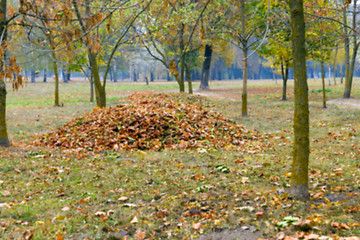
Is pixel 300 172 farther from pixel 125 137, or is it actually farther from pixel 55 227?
pixel 125 137

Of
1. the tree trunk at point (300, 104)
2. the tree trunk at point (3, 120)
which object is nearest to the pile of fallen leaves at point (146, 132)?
the tree trunk at point (3, 120)

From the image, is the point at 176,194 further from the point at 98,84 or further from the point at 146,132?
the point at 98,84

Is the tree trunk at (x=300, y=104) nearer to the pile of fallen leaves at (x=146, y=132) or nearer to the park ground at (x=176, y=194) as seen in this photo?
the park ground at (x=176, y=194)

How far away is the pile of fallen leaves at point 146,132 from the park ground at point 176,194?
57 cm

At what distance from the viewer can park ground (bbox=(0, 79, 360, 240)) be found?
4.19 meters

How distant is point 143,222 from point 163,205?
636 mm

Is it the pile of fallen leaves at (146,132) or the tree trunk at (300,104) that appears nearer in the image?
the tree trunk at (300,104)

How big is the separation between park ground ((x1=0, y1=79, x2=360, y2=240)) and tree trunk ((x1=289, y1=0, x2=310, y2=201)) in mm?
318

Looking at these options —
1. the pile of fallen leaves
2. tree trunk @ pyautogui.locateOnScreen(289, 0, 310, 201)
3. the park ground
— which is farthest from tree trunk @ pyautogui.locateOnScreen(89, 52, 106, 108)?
tree trunk @ pyautogui.locateOnScreen(289, 0, 310, 201)

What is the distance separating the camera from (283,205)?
4.82 meters

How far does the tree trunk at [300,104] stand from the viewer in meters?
4.69

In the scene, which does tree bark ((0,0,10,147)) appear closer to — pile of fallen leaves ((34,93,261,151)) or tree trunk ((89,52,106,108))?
pile of fallen leaves ((34,93,261,151))

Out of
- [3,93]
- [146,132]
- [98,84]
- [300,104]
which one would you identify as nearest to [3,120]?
[3,93]

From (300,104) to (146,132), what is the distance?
18.9 feet
